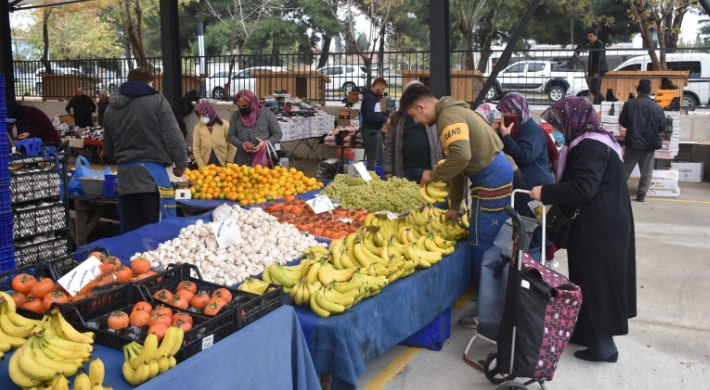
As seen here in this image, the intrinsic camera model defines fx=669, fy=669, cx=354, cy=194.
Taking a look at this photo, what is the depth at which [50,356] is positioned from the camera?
98.7 inches

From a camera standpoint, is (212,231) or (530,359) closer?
(530,359)

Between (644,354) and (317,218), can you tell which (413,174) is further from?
(644,354)

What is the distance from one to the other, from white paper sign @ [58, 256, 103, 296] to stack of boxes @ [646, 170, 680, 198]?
34.3ft

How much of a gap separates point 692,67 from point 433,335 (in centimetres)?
1667

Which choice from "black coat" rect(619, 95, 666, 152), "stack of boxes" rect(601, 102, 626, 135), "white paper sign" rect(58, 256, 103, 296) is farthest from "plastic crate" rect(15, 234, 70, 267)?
"stack of boxes" rect(601, 102, 626, 135)

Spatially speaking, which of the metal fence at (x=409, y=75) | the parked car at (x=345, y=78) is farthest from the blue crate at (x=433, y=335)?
the parked car at (x=345, y=78)

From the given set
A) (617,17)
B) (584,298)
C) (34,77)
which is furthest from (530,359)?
(617,17)

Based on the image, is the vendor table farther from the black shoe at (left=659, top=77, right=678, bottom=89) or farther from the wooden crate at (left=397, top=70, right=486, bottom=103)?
the black shoe at (left=659, top=77, right=678, bottom=89)

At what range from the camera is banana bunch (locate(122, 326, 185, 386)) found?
8.27 feet

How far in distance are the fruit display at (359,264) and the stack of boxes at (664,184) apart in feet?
25.3

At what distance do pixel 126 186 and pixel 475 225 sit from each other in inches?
116

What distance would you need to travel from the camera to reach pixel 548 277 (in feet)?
12.5

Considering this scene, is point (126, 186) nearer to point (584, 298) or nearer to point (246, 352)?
point (246, 352)

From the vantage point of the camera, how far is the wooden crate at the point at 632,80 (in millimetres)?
14844
